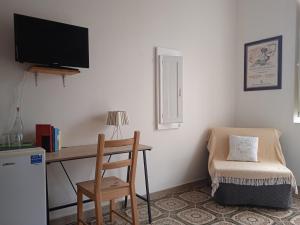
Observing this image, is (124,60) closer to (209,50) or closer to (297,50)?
(209,50)

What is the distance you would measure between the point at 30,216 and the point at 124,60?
1799 millimetres

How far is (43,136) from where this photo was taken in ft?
7.38

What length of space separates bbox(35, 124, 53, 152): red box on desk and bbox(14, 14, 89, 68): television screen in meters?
0.56

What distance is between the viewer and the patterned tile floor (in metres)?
2.57

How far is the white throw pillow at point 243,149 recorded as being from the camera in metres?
3.21

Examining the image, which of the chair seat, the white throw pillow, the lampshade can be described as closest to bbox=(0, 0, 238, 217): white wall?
the lampshade

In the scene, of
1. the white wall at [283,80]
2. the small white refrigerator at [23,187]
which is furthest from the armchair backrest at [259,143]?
the small white refrigerator at [23,187]

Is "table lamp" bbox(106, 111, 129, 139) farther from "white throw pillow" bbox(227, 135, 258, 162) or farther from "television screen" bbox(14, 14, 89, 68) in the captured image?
"white throw pillow" bbox(227, 135, 258, 162)

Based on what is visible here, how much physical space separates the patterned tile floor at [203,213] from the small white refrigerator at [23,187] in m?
0.80

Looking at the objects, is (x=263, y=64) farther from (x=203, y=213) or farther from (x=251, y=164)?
(x=203, y=213)

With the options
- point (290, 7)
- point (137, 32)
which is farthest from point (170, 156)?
point (290, 7)

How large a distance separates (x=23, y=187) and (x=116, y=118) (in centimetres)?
106

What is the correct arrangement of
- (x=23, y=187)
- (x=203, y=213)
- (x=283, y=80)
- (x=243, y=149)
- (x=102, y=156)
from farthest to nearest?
1. (x=283, y=80)
2. (x=243, y=149)
3. (x=203, y=213)
4. (x=102, y=156)
5. (x=23, y=187)

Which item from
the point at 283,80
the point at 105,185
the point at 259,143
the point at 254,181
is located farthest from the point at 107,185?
the point at 283,80
